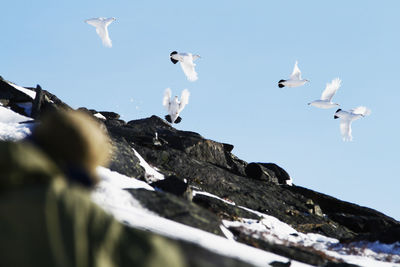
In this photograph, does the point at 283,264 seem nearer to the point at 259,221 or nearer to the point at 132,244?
the point at 259,221

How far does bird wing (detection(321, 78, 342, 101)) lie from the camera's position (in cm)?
3547

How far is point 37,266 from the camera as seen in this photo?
2404 millimetres

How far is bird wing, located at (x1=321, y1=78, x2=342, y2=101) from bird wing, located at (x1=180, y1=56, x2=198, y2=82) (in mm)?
8928

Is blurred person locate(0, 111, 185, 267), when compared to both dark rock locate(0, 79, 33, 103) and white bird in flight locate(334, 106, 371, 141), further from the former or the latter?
white bird in flight locate(334, 106, 371, 141)

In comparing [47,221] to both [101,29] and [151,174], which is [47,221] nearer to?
[151,174]

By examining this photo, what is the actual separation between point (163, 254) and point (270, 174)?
3175 centimetres

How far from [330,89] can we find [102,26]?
15392mm

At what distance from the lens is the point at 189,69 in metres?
38.2

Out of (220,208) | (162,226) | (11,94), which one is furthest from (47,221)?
(11,94)

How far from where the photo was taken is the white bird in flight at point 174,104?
45500mm

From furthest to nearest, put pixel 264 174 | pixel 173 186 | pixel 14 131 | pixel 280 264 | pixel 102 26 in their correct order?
pixel 102 26
pixel 264 174
pixel 14 131
pixel 173 186
pixel 280 264

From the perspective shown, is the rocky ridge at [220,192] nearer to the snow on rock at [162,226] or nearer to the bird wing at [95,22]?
the snow on rock at [162,226]

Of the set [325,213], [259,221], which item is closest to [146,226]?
[259,221]

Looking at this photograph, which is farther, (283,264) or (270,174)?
(270,174)
